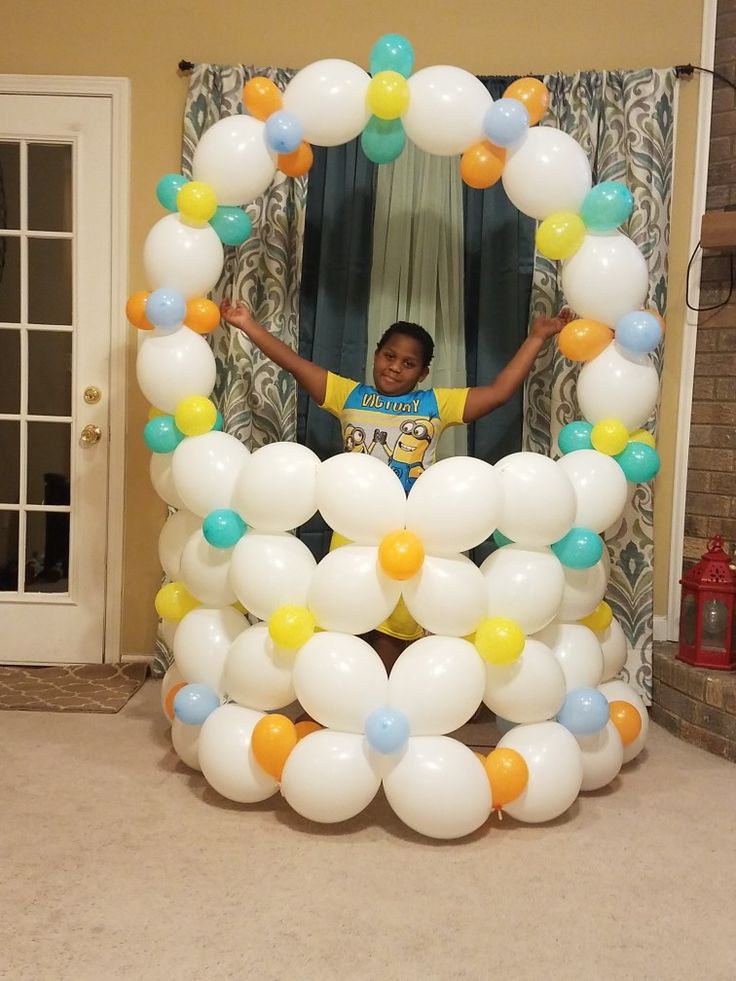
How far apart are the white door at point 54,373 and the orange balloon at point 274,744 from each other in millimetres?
1431

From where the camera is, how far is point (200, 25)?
10.6 ft

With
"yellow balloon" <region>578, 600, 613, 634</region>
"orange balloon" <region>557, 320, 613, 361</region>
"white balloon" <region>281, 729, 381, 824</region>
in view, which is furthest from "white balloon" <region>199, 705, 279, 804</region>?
"orange balloon" <region>557, 320, 613, 361</region>

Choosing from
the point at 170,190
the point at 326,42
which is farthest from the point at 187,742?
the point at 326,42

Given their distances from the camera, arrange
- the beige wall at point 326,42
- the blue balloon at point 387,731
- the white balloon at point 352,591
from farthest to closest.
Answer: the beige wall at point 326,42
the white balloon at point 352,591
the blue balloon at point 387,731

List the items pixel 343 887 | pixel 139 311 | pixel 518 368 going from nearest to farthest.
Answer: pixel 343 887 < pixel 139 311 < pixel 518 368

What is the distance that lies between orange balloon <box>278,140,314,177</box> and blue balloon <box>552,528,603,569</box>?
1.22 metres

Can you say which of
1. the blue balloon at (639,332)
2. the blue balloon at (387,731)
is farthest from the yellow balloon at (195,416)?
the blue balloon at (639,332)

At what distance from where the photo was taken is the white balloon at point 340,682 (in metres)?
2.15

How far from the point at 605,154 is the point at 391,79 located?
1014 mm

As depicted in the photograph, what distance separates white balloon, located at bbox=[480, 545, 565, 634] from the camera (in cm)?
225

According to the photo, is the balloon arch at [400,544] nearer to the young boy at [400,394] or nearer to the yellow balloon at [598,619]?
the yellow balloon at [598,619]

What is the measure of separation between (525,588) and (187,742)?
3.24 feet

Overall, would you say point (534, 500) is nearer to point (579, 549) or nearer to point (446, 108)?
point (579, 549)

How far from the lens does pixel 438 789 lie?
2.10 meters
